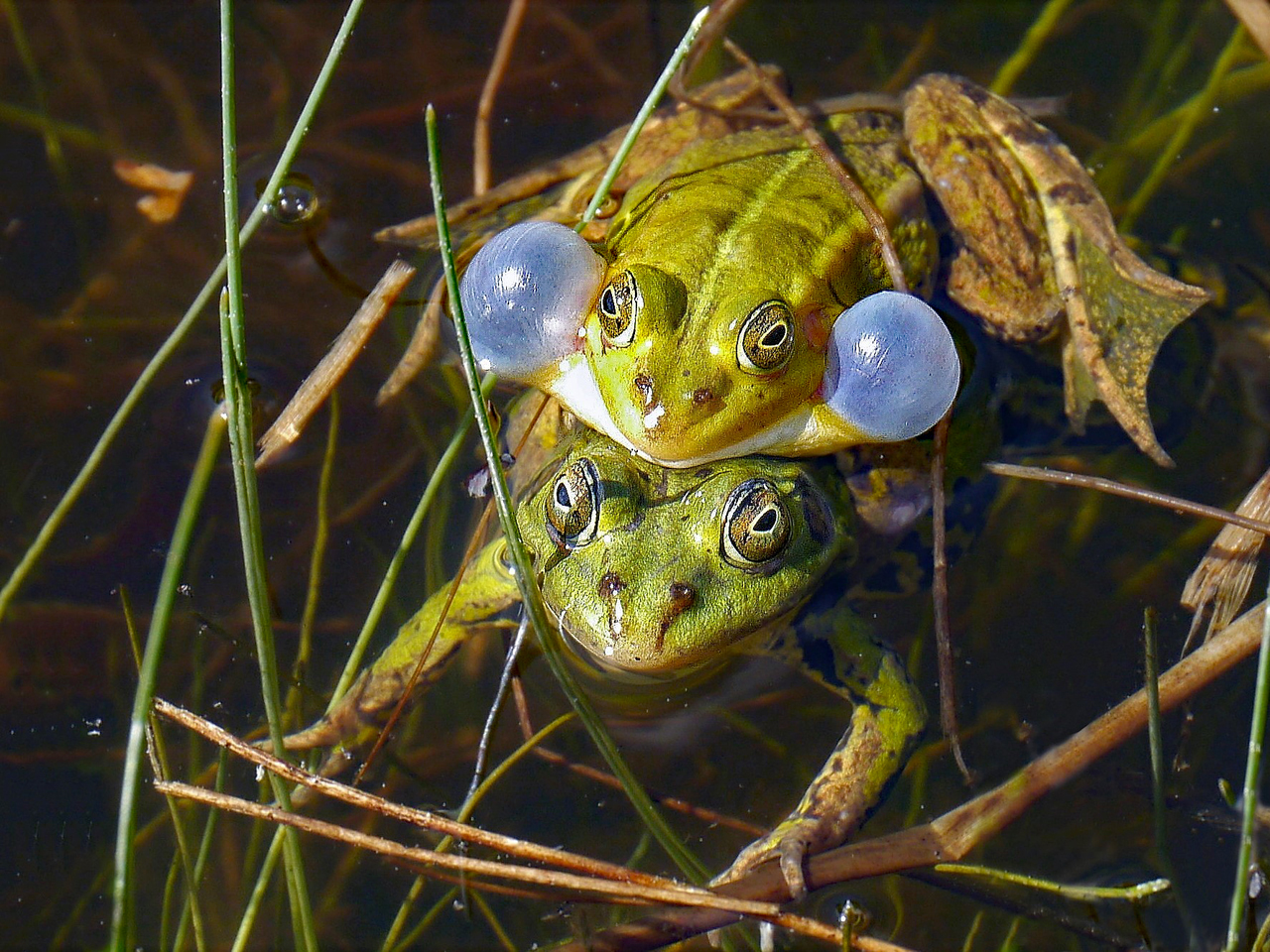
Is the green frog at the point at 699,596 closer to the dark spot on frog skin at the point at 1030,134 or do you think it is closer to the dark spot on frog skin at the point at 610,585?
the dark spot on frog skin at the point at 610,585

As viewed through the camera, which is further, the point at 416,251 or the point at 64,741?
the point at 416,251

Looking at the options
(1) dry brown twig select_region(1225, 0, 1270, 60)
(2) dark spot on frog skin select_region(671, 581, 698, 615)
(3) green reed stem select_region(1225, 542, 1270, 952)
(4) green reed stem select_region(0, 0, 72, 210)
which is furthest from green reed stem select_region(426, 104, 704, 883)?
(1) dry brown twig select_region(1225, 0, 1270, 60)

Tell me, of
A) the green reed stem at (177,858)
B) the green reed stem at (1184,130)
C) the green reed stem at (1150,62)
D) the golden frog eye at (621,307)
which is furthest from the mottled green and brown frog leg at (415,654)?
the green reed stem at (1150,62)

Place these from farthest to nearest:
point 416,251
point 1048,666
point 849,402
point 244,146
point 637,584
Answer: point 244,146
point 416,251
point 1048,666
point 849,402
point 637,584

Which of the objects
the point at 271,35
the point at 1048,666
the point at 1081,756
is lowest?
the point at 1048,666

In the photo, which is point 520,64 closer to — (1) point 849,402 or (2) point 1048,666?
(1) point 849,402

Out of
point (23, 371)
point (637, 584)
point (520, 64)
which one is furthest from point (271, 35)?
point (637, 584)

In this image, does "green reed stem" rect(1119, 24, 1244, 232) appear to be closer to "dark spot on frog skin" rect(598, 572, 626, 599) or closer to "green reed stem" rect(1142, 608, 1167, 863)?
"green reed stem" rect(1142, 608, 1167, 863)
